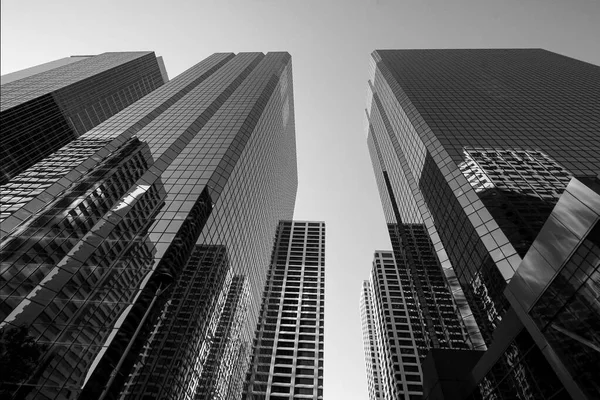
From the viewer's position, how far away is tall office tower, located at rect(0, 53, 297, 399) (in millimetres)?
23625

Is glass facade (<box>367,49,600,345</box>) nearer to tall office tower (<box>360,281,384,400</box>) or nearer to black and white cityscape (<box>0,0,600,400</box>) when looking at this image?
black and white cityscape (<box>0,0,600,400</box>)

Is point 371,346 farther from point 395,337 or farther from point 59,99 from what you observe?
point 59,99

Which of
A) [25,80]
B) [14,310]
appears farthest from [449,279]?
[25,80]

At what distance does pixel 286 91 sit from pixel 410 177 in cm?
7208

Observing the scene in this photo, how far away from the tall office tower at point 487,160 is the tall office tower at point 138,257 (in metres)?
27.6

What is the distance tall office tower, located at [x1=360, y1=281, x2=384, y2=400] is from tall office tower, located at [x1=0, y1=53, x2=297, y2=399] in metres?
74.5

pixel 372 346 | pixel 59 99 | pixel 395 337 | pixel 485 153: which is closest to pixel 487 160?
pixel 485 153

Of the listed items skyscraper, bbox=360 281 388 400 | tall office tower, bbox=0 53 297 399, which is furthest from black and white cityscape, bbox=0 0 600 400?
skyscraper, bbox=360 281 388 400

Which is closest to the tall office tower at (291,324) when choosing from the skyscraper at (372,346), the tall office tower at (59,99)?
the skyscraper at (372,346)

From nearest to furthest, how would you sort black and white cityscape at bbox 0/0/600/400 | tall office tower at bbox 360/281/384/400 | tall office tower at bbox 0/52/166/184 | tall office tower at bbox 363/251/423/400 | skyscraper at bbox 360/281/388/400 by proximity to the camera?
black and white cityscape at bbox 0/0/600/400 → tall office tower at bbox 0/52/166/184 → tall office tower at bbox 363/251/423/400 → skyscraper at bbox 360/281/388/400 → tall office tower at bbox 360/281/384/400

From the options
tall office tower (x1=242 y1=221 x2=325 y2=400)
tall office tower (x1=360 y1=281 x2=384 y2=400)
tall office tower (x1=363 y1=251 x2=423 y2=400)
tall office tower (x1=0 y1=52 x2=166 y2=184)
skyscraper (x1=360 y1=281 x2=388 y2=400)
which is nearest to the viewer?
tall office tower (x1=0 y1=52 x2=166 y2=184)

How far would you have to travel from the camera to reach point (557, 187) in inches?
1539

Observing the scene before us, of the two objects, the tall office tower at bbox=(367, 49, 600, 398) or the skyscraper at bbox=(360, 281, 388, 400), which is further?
the skyscraper at bbox=(360, 281, 388, 400)

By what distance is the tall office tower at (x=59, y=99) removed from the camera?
71.9 metres
